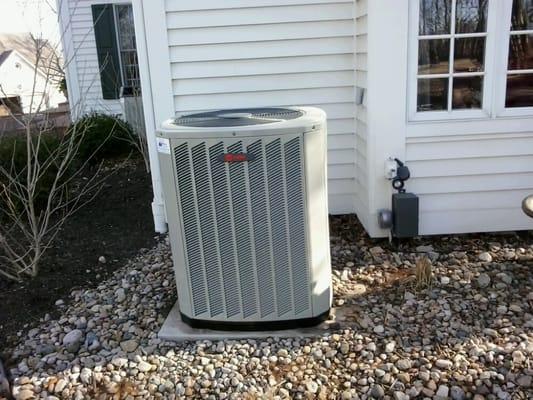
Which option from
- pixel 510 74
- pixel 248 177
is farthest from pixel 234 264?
pixel 510 74

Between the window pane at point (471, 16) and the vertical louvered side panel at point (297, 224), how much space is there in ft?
5.58

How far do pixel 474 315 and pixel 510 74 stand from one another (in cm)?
169

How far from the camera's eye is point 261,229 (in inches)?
94.8

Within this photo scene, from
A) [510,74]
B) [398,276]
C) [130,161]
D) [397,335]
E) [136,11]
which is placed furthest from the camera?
[130,161]

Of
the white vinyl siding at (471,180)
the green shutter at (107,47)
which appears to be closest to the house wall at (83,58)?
the green shutter at (107,47)

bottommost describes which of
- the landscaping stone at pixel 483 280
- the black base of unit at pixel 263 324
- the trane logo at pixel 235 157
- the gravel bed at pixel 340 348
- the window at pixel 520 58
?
the gravel bed at pixel 340 348

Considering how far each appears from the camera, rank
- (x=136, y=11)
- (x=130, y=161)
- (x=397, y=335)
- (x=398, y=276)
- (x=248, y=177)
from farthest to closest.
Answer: (x=130, y=161) → (x=136, y=11) → (x=398, y=276) → (x=397, y=335) → (x=248, y=177)

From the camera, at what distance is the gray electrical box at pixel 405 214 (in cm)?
334

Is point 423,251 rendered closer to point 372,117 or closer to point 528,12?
point 372,117

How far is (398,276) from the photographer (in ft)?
10.2

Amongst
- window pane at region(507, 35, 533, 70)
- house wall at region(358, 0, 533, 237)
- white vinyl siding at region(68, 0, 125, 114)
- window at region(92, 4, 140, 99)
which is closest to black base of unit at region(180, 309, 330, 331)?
house wall at region(358, 0, 533, 237)

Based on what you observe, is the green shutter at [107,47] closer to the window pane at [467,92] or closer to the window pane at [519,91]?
the window pane at [467,92]

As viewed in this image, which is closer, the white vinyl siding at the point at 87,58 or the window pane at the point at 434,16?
the window pane at the point at 434,16

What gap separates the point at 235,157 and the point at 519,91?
2.22 meters
